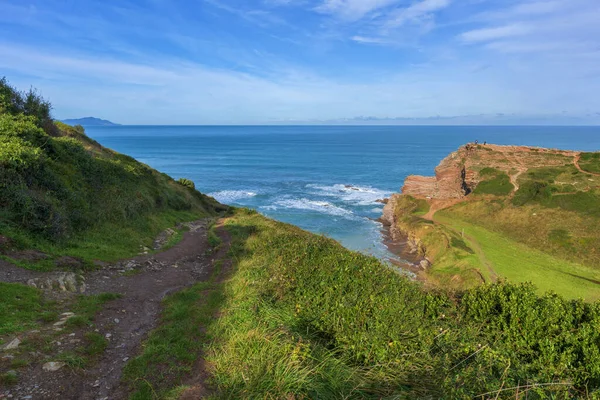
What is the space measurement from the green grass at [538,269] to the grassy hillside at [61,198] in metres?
25.7

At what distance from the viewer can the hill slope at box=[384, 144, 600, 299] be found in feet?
81.8

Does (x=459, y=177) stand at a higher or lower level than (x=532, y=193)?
higher

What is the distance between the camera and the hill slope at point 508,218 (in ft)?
81.8

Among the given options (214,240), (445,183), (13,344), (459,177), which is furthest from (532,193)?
(13,344)

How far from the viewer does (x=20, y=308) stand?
801 centimetres

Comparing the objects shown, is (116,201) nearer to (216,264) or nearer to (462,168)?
(216,264)

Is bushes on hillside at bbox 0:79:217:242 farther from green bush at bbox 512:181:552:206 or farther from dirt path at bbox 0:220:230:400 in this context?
green bush at bbox 512:181:552:206

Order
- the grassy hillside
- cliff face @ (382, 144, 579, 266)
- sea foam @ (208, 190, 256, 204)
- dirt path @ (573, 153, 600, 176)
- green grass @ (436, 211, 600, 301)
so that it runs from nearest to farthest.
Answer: the grassy hillside < green grass @ (436, 211, 600, 301) < dirt path @ (573, 153, 600, 176) < cliff face @ (382, 144, 579, 266) < sea foam @ (208, 190, 256, 204)

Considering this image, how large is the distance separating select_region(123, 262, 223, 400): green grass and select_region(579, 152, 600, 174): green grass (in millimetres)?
43074

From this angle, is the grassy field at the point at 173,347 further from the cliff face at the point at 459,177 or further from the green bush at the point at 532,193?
the green bush at the point at 532,193

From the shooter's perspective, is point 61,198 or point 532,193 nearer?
point 61,198

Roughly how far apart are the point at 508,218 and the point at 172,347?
37207mm

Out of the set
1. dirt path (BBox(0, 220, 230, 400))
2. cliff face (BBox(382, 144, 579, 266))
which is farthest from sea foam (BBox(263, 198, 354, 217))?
dirt path (BBox(0, 220, 230, 400))

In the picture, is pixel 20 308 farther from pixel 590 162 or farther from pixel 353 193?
pixel 353 193
